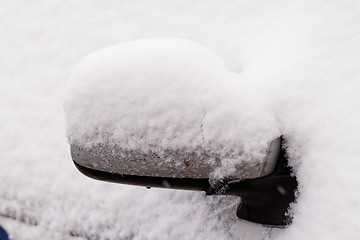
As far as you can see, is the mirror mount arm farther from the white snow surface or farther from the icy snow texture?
the icy snow texture

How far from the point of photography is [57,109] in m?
1.76

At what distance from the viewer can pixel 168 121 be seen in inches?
39.1

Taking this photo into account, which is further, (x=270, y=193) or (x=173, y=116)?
(x=270, y=193)

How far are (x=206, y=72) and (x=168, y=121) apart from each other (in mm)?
153

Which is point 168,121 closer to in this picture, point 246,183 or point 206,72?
point 206,72

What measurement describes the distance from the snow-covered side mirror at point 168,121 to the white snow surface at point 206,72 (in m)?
0.06

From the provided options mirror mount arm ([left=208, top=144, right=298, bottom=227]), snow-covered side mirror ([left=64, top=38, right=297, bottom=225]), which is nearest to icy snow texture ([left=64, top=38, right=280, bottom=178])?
snow-covered side mirror ([left=64, top=38, right=297, bottom=225])

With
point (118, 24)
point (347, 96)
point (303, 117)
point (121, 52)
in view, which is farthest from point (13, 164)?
point (347, 96)

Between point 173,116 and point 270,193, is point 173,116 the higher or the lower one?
the higher one

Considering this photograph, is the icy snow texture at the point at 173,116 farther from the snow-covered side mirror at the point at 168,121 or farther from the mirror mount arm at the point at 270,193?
the mirror mount arm at the point at 270,193

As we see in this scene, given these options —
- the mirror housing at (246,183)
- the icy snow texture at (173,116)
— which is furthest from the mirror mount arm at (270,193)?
the icy snow texture at (173,116)

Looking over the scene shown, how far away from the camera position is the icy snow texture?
0.99 meters

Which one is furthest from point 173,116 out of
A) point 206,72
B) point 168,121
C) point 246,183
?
point 246,183

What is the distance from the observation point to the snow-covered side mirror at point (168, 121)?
0.99 metres
